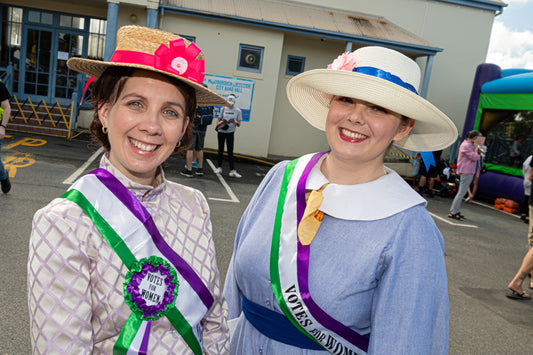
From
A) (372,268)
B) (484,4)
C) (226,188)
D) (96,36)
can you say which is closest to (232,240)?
(226,188)

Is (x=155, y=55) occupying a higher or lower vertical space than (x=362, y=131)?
higher

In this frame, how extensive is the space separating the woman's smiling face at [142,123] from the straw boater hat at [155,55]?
0.21ft

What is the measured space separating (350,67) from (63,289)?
1337 mm

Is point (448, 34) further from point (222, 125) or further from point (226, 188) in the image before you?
point (226, 188)

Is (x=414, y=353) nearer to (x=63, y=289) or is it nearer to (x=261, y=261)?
(x=261, y=261)

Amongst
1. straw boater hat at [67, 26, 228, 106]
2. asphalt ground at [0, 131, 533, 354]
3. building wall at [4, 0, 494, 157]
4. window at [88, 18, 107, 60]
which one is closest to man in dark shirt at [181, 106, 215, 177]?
asphalt ground at [0, 131, 533, 354]

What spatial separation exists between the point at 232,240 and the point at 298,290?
392cm

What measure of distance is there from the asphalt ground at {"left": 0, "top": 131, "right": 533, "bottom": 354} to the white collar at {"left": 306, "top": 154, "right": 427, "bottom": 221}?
114 cm

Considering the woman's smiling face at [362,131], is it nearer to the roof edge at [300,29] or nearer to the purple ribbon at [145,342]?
the purple ribbon at [145,342]

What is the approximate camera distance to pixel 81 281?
1.22m

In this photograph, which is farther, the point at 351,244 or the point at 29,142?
the point at 29,142

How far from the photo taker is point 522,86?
11.2m

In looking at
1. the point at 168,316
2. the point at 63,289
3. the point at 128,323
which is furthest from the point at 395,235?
the point at 63,289

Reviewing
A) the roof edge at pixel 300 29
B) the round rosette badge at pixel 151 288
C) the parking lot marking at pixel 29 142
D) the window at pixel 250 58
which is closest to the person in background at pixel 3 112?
the parking lot marking at pixel 29 142
